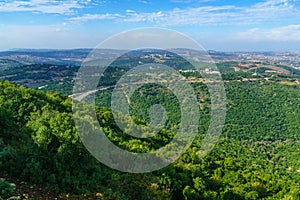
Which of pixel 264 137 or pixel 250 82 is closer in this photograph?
pixel 264 137

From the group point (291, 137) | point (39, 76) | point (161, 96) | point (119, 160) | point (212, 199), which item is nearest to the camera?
point (119, 160)

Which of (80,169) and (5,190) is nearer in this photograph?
(5,190)

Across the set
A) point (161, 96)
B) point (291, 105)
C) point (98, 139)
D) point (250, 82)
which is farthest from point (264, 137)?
point (98, 139)

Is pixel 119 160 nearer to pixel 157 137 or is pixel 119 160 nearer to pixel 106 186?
pixel 106 186

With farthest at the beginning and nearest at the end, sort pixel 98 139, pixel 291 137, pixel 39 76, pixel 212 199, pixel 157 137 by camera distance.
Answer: pixel 39 76 → pixel 291 137 → pixel 157 137 → pixel 212 199 → pixel 98 139

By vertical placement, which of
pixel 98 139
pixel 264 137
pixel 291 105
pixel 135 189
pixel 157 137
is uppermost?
pixel 98 139

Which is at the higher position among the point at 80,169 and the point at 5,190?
the point at 5,190

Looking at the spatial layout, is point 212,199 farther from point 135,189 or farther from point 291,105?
point 291,105

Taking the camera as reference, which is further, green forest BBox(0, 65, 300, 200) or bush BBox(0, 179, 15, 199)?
green forest BBox(0, 65, 300, 200)

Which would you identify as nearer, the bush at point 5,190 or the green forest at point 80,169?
the bush at point 5,190

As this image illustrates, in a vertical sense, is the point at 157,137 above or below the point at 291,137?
above

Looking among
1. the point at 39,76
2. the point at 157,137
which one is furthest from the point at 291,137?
the point at 39,76
